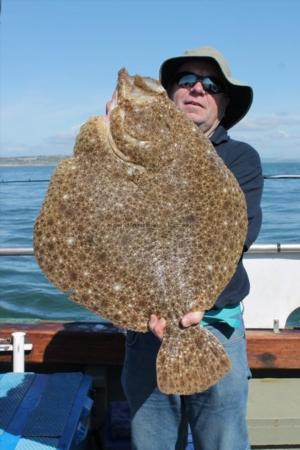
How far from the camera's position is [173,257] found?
7.38ft

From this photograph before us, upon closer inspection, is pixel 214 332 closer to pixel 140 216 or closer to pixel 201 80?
pixel 140 216

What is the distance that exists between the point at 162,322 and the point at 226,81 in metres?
1.06

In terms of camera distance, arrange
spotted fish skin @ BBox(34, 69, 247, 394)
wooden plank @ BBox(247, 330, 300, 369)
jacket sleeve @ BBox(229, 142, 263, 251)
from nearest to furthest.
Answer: spotted fish skin @ BBox(34, 69, 247, 394) < jacket sleeve @ BBox(229, 142, 263, 251) < wooden plank @ BBox(247, 330, 300, 369)

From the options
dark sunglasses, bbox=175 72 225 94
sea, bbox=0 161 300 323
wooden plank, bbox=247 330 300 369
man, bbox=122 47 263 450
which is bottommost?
sea, bbox=0 161 300 323

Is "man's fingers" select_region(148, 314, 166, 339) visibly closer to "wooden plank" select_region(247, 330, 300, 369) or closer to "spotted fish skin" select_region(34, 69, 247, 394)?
"spotted fish skin" select_region(34, 69, 247, 394)

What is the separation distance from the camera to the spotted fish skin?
86.7 inches

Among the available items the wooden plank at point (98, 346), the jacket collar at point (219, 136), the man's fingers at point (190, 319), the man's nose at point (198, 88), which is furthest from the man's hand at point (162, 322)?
the wooden plank at point (98, 346)

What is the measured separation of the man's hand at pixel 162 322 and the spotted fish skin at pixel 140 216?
21mm

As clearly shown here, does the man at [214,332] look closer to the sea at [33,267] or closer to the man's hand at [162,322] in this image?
the man's hand at [162,322]

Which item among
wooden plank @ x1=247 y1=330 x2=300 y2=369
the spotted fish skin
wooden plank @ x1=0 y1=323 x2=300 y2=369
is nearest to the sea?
wooden plank @ x1=0 y1=323 x2=300 y2=369

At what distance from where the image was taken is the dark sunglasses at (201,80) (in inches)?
102

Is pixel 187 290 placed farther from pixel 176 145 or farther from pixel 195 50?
pixel 195 50

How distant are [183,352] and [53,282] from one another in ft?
1.80

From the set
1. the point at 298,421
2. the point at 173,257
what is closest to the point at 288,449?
the point at 298,421
